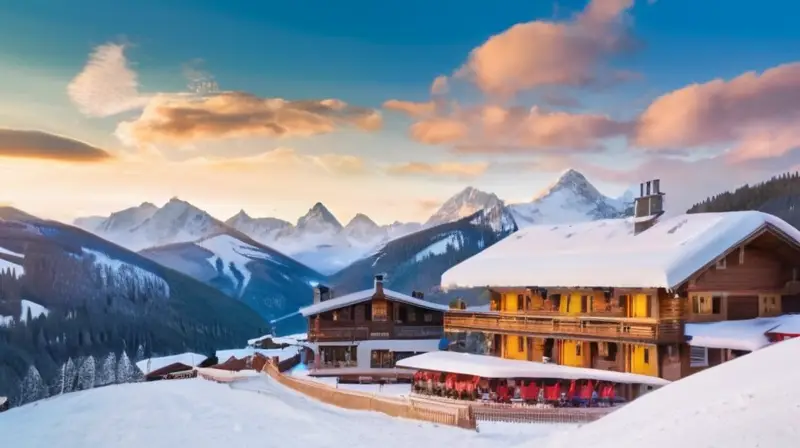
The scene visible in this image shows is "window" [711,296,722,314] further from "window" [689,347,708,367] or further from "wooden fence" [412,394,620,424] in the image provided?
"wooden fence" [412,394,620,424]

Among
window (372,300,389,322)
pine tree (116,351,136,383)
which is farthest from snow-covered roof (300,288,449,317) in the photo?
pine tree (116,351,136,383)

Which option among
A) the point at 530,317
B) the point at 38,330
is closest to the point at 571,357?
the point at 530,317

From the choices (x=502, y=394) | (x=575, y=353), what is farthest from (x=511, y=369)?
(x=575, y=353)

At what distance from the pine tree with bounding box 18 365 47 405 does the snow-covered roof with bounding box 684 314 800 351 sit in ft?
412

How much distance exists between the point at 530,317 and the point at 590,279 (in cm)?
543

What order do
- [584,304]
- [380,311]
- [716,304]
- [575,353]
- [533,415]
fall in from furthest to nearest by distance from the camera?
1. [380,311]
2. [584,304]
3. [575,353]
4. [716,304]
5. [533,415]

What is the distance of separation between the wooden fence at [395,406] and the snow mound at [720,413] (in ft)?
24.3

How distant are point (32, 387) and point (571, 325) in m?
133

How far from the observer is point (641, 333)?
37.8 m

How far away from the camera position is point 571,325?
41.4 m

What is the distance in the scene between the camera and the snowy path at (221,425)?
29.8 metres

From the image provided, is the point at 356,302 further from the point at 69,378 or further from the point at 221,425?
the point at 69,378

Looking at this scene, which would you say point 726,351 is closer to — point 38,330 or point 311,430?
point 311,430

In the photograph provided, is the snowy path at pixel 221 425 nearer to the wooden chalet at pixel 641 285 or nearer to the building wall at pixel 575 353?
the wooden chalet at pixel 641 285
